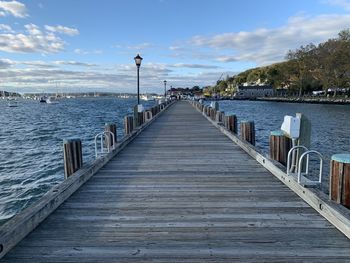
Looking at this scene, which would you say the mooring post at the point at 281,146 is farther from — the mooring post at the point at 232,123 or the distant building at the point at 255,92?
the distant building at the point at 255,92

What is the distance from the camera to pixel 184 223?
15.2 feet

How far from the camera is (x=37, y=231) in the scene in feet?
14.4

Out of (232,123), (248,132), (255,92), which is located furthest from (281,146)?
(255,92)

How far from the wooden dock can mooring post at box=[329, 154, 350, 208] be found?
402 millimetres

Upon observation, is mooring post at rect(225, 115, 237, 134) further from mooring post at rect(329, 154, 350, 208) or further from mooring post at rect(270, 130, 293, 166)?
mooring post at rect(329, 154, 350, 208)

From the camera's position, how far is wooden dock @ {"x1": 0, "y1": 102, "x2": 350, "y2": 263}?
12.4ft

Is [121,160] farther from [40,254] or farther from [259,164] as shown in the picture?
[40,254]

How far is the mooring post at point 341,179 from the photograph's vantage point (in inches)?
189

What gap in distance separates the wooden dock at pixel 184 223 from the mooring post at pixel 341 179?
40cm

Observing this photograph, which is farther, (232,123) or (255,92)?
(255,92)

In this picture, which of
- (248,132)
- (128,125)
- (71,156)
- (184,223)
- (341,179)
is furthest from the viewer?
(128,125)

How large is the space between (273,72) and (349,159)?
503 feet

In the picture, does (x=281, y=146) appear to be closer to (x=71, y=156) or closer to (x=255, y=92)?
(x=71, y=156)

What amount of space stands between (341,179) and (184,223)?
228cm
